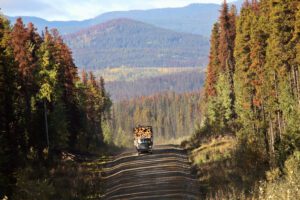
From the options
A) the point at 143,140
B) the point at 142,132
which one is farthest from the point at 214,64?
the point at 143,140

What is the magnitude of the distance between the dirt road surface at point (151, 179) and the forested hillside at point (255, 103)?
1191mm

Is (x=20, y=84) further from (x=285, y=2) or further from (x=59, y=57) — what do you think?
(x=285, y=2)

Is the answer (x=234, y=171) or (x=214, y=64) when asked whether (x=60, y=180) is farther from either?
(x=214, y=64)

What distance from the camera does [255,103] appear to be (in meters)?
58.3

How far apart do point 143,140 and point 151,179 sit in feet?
59.8

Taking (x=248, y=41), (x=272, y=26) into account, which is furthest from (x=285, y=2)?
(x=248, y=41)

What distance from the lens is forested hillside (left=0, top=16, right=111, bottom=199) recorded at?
2750 centimetres

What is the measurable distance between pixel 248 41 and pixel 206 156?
22490 millimetres

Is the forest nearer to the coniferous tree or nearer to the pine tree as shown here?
the pine tree

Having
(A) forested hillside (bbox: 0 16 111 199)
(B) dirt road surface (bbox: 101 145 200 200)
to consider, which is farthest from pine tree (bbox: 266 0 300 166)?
(A) forested hillside (bbox: 0 16 111 199)

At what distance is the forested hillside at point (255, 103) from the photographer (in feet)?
98.6

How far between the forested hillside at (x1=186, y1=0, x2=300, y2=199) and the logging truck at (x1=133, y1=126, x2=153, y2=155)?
4637 millimetres

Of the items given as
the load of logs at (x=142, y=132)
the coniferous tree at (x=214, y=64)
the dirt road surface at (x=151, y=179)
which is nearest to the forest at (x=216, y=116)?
the coniferous tree at (x=214, y=64)

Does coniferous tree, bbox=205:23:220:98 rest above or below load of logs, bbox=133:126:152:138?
above
